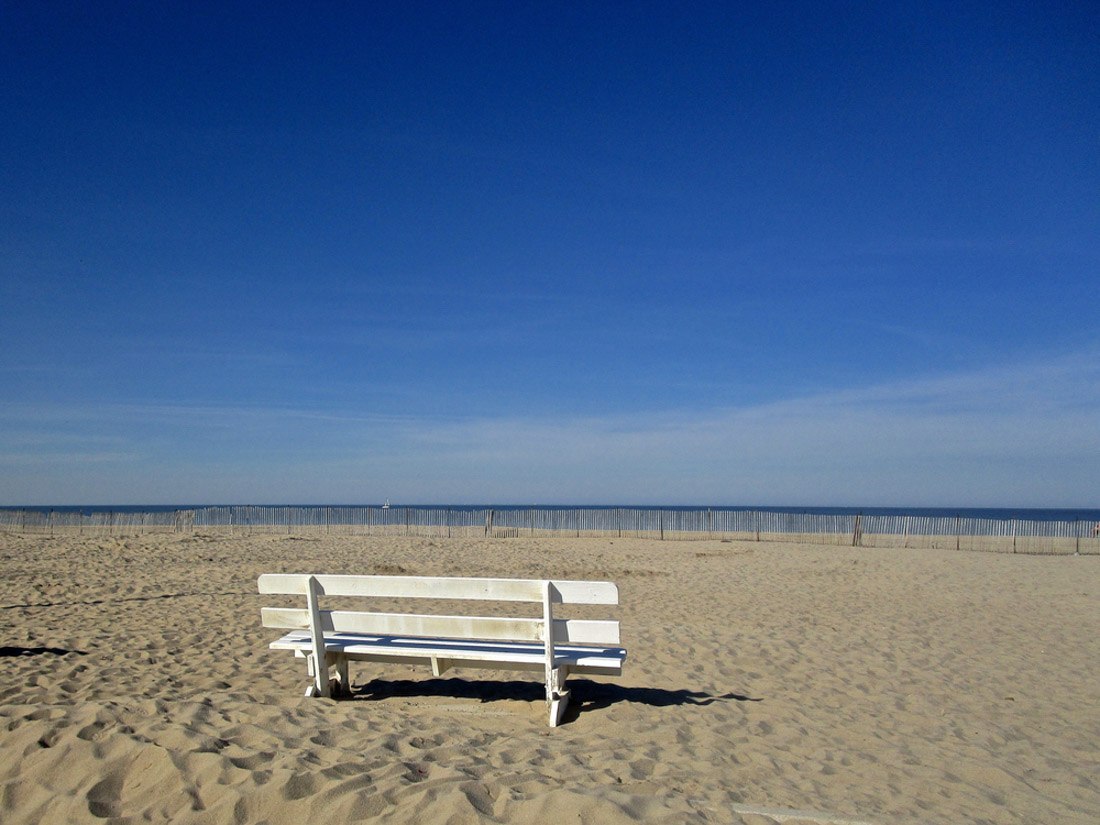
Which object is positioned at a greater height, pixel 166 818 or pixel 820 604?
pixel 166 818

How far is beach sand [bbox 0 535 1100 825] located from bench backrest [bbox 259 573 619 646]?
22.0 inches

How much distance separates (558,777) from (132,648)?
5209 millimetres

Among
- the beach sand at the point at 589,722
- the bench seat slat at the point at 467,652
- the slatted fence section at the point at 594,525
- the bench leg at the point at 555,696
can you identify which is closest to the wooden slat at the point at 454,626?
the bench seat slat at the point at 467,652

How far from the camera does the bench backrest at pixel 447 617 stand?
4730 mm

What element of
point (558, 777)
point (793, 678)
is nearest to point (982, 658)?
point (793, 678)

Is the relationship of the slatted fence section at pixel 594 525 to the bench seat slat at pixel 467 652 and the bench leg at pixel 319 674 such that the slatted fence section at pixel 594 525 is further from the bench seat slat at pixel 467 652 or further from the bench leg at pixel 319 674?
the bench leg at pixel 319 674

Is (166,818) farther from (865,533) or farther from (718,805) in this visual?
(865,533)

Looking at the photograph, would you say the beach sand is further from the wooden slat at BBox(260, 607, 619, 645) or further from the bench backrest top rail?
the bench backrest top rail

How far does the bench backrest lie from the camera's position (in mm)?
4730

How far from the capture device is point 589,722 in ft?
16.0

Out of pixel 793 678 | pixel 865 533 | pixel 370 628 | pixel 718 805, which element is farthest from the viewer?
pixel 865 533

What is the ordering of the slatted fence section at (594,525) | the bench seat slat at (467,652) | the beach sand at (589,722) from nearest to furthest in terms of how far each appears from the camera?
the beach sand at (589,722) < the bench seat slat at (467,652) < the slatted fence section at (594,525)

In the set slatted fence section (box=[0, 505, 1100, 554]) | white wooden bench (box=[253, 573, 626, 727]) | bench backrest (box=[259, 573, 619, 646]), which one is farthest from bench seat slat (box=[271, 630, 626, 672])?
slatted fence section (box=[0, 505, 1100, 554])

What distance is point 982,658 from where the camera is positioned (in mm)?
7746
